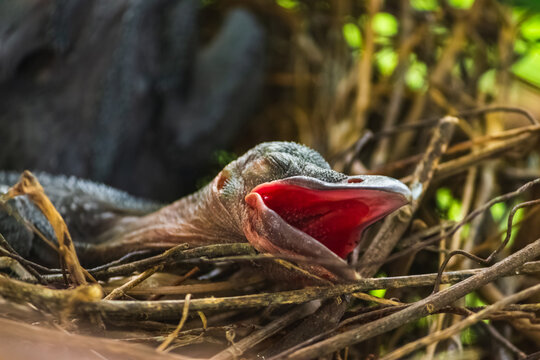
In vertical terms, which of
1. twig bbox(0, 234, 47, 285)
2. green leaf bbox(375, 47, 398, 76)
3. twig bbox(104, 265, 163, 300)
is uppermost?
green leaf bbox(375, 47, 398, 76)

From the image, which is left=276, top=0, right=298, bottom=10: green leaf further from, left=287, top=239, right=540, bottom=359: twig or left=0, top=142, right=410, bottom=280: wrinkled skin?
left=287, top=239, right=540, bottom=359: twig

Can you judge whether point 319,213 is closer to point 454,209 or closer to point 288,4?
point 454,209

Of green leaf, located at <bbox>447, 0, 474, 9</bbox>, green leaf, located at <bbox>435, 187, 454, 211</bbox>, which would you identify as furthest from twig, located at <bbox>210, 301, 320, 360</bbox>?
green leaf, located at <bbox>447, 0, 474, 9</bbox>

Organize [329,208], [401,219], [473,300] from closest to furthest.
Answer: [329,208], [401,219], [473,300]

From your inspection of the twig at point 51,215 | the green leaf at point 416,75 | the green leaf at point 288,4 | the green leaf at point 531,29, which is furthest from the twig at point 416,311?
the green leaf at point 288,4

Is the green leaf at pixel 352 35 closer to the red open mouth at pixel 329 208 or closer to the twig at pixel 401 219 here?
the twig at pixel 401 219

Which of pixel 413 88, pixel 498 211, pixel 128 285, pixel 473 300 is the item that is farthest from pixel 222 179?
pixel 413 88

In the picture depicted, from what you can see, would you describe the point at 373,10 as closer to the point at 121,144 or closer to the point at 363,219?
the point at 121,144
